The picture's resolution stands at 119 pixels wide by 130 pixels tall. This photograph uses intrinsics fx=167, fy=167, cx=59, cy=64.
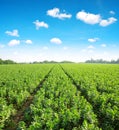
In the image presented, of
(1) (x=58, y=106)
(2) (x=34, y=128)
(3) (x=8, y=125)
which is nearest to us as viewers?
(2) (x=34, y=128)

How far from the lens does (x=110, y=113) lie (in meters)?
7.24

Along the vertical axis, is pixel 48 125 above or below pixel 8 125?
above

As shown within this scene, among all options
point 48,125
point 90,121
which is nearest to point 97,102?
point 90,121

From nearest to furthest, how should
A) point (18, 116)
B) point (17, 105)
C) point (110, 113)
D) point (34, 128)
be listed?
point (34, 128) < point (110, 113) < point (18, 116) < point (17, 105)

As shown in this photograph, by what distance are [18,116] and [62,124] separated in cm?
343

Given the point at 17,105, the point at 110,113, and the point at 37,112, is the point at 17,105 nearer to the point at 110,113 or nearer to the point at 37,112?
the point at 37,112

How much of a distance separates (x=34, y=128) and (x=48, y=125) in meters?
0.52

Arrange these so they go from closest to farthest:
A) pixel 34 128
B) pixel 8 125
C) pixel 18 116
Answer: pixel 34 128 → pixel 8 125 → pixel 18 116

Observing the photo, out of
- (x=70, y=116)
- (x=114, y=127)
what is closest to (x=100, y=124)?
(x=114, y=127)

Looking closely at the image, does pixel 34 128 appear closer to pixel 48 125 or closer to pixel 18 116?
pixel 48 125

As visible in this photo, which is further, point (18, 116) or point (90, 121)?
point (18, 116)

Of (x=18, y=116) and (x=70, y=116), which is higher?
(x=70, y=116)

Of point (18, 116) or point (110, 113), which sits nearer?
point (110, 113)

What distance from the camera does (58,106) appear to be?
8.41m
